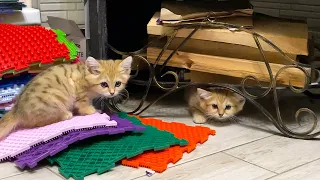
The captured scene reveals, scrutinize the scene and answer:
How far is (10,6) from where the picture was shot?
6.01ft

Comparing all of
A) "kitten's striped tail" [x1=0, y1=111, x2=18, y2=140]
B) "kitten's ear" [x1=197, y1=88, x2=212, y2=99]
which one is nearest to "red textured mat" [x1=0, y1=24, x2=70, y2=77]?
"kitten's striped tail" [x1=0, y1=111, x2=18, y2=140]

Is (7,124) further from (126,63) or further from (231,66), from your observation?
(231,66)

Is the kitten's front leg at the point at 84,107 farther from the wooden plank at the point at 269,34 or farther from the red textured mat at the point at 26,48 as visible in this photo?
the wooden plank at the point at 269,34

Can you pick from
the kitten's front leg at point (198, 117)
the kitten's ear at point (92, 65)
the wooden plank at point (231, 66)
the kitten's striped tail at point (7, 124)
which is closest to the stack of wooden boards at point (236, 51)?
the wooden plank at point (231, 66)

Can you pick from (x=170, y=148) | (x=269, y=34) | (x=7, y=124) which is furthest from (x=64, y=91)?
(x=269, y=34)

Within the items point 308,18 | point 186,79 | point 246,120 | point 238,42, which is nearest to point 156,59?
point 186,79

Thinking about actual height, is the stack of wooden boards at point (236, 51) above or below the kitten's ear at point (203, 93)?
above

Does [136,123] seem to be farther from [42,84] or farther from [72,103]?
[42,84]

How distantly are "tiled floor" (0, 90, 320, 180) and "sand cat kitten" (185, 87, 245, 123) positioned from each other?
5cm

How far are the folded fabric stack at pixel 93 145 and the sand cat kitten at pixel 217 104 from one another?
0.20 metres

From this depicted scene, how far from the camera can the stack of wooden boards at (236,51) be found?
142 cm

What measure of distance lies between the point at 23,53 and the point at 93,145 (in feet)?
1.58

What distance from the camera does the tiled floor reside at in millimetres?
1145

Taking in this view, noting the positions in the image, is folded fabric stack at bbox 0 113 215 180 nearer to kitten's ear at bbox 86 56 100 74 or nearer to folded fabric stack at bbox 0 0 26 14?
kitten's ear at bbox 86 56 100 74
